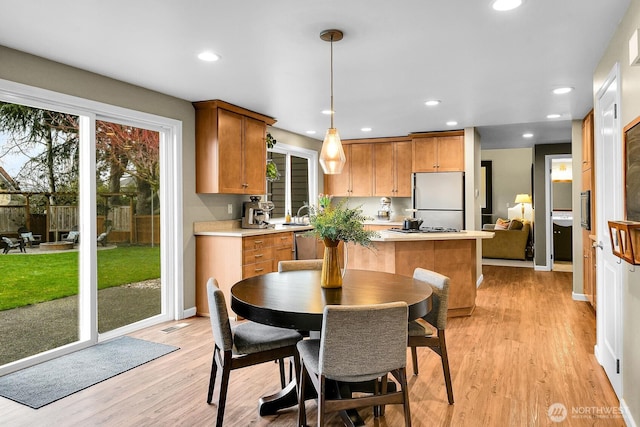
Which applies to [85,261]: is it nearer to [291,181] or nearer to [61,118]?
[61,118]

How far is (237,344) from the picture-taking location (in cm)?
233

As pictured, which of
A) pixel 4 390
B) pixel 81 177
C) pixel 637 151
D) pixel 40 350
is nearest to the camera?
pixel 637 151

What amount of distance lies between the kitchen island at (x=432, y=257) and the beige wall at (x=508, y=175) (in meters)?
6.86

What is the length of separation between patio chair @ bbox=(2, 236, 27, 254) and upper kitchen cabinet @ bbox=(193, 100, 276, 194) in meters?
1.77

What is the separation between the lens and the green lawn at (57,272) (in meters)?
3.16

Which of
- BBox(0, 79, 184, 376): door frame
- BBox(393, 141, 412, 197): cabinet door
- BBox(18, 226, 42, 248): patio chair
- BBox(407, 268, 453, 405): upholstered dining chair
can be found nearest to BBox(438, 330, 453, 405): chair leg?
BBox(407, 268, 453, 405): upholstered dining chair

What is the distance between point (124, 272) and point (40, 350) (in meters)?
0.97

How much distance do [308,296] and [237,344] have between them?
0.47 metres

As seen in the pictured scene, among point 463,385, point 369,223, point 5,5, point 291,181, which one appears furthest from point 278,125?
point 463,385

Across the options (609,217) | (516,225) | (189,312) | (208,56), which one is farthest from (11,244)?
(516,225)

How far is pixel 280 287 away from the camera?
8.21ft

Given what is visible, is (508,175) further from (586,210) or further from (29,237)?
(29,237)

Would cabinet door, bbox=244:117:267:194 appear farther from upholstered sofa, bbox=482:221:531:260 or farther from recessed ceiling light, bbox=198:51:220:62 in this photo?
upholstered sofa, bbox=482:221:531:260

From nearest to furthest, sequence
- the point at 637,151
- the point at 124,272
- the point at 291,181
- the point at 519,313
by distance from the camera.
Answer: the point at 637,151 → the point at 124,272 → the point at 519,313 → the point at 291,181
